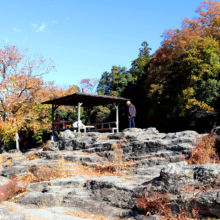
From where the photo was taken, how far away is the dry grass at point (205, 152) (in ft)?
28.7

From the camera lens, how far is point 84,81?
164 ft

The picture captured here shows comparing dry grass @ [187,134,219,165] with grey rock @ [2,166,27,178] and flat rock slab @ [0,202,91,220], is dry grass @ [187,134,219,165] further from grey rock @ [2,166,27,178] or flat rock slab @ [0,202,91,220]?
grey rock @ [2,166,27,178]

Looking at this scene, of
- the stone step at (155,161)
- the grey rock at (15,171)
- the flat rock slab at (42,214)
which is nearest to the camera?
the flat rock slab at (42,214)

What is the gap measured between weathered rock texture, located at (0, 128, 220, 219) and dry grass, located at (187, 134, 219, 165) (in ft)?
1.50

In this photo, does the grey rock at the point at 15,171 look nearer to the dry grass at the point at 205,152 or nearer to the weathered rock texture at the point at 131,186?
the weathered rock texture at the point at 131,186

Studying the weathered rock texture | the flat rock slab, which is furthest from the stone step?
the flat rock slab

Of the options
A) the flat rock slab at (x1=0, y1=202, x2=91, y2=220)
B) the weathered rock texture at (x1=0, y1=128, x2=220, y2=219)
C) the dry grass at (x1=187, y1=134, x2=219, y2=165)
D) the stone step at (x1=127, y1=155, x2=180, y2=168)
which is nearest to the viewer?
the flat rock slab at (x1=0, y1=202, x2=91, y2=220)

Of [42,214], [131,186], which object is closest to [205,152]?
[131,186]

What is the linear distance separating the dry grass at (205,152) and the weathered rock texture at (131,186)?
46 centimetres

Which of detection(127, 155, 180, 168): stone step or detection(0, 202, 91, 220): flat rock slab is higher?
detection(127, 155, 180, 168): stone step

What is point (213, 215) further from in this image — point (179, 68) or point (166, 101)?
point (166, 101)

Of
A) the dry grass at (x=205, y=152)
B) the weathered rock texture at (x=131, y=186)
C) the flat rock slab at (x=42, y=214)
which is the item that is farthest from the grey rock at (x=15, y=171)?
the dry grass at (x=205, y=152)

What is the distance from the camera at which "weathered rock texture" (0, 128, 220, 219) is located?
6129 millimetres

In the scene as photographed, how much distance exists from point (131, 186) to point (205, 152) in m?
3.30
